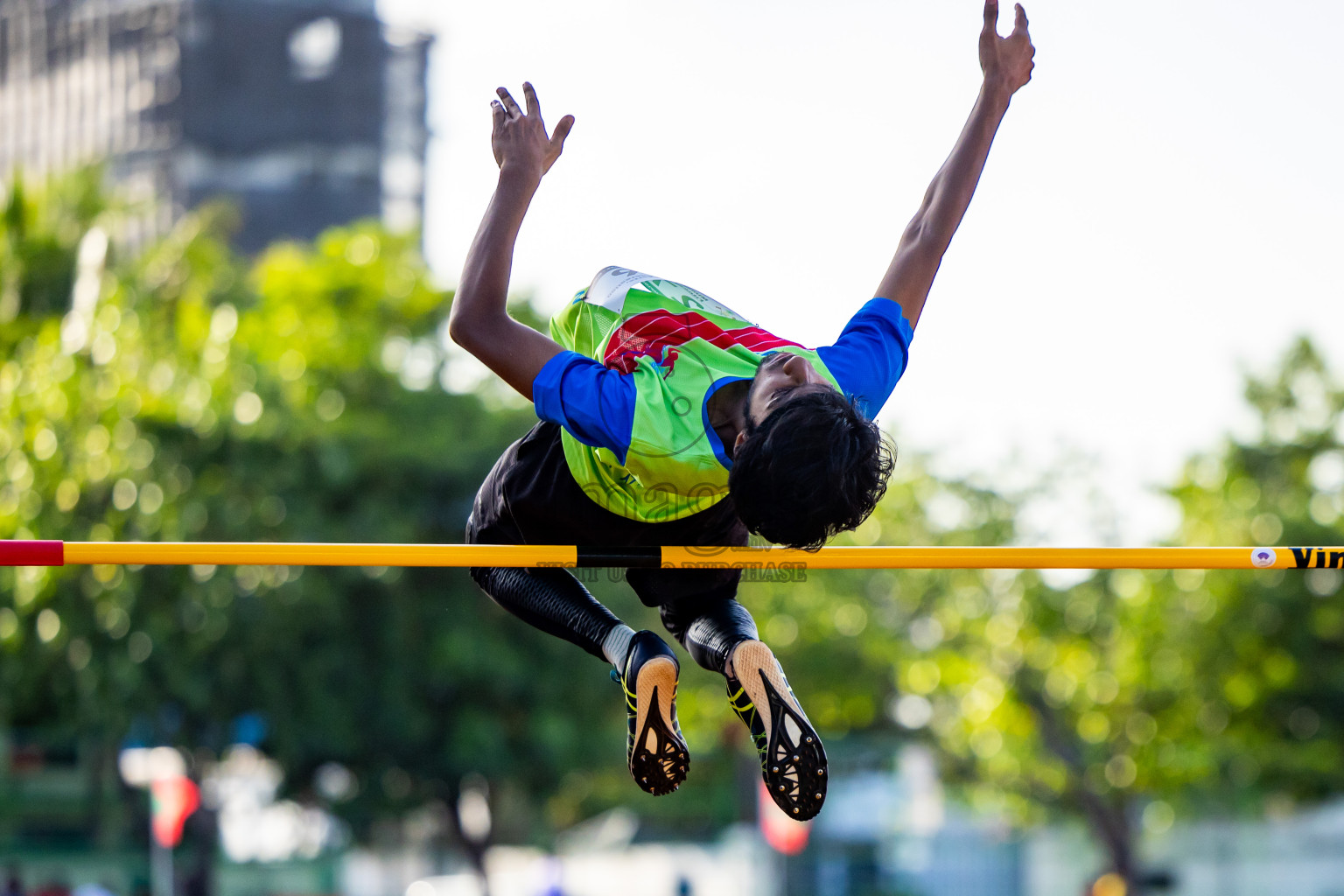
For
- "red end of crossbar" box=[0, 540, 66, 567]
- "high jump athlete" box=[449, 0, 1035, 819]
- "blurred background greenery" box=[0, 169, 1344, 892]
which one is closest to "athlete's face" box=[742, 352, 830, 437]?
"high jump athlete" box=[449, 0, 1035, 819]

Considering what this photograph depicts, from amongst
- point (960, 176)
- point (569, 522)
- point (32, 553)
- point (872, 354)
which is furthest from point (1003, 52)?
point (32, 553)

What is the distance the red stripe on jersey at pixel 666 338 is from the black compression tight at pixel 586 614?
79cm

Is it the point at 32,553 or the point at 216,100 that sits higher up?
the point at 216,100

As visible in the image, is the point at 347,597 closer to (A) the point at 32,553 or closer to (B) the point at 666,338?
(A) the point at 32,553

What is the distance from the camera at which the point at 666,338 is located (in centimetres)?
A: 322

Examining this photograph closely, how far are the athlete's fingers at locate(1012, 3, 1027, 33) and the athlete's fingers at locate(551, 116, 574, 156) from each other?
1229 mm

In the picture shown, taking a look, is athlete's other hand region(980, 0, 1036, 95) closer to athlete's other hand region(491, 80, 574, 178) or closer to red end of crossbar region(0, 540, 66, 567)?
athlete's other hand region(491, 80, 574, 178)

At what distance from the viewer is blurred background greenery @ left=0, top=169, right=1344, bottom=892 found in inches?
624

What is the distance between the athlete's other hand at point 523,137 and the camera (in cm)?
322

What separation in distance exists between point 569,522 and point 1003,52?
1664 millimetres

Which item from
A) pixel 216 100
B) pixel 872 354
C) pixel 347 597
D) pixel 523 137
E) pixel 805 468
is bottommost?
pixel 347 597

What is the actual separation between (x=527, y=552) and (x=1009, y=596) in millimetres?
21159

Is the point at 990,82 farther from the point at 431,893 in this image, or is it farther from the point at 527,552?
the point at 431,893

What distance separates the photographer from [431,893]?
95.9 ft
